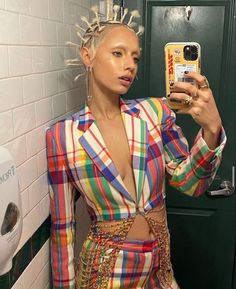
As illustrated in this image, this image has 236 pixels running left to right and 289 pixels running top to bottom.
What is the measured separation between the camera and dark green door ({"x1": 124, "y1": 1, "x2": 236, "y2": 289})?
1907 mm

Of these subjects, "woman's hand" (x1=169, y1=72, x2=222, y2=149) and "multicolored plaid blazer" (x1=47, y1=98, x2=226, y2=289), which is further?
"multicolored plaid blazer" (x1=47, y1=98, x2=226, y2=289)

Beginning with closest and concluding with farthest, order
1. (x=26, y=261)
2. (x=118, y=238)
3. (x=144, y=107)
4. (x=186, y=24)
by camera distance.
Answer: (x=26, y=261)
(x=118, y=238)
(x=144, y=107)
(x=186, y=24)

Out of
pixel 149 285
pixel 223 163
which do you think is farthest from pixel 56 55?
pixel 223 163

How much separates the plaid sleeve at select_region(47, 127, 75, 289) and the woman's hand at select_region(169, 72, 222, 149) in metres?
0.45

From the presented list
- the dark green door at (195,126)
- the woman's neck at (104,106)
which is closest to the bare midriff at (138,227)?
the woman's neck at (104,106)

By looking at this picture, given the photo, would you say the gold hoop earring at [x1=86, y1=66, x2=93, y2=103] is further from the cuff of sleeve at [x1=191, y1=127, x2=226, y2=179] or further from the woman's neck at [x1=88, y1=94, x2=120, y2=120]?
the cuff of sleeve at [x1=191, y1=127, x2=226, y2=179]

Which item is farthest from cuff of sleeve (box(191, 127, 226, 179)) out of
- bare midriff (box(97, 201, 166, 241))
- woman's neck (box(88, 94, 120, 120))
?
woman's neck (box(88, 94, 120, 120))

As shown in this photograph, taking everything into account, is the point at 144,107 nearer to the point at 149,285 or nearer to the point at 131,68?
the point at 131,68

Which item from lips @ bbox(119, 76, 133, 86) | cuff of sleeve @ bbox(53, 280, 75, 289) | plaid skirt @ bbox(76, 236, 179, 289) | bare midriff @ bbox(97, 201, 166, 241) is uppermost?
lips @ bbox(119, 76, 133, 86)

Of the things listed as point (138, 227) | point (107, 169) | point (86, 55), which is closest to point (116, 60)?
point (86, 55)

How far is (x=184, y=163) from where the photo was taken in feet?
4.41

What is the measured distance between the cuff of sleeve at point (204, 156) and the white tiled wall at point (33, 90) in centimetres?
52

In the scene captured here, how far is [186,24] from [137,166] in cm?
96

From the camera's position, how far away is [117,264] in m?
1.28
